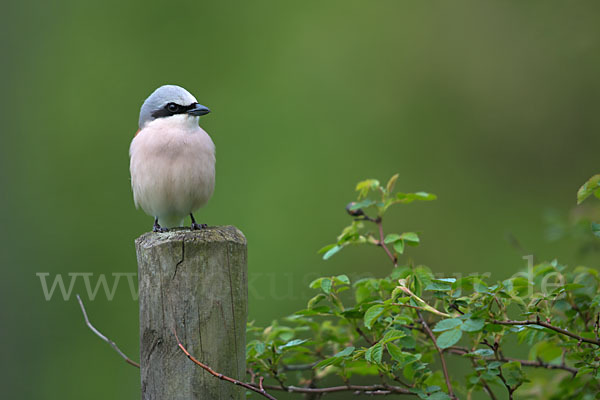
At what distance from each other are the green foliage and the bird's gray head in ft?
3.80

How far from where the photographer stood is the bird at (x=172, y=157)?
363 cm

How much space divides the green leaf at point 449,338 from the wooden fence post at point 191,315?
74 cm

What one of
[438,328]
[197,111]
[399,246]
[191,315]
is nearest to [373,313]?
[438,328]

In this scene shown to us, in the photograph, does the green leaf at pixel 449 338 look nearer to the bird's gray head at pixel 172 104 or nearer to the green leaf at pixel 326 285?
the green leaf at pixel 326 285

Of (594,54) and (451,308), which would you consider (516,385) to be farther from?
(594,54)

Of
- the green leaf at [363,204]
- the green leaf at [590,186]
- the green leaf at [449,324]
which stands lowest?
the green leaf at [449,324]

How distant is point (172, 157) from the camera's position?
3641 mm

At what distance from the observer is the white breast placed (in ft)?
11.9

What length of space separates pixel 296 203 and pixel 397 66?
8.68ft

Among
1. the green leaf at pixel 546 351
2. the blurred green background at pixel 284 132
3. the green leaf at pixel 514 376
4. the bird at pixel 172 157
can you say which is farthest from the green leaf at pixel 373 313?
the blurred green background at pixel 284 132

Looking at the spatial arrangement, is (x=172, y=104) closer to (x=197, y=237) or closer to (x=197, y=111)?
(x=197, y=111)

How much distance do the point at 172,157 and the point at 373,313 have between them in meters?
1.70

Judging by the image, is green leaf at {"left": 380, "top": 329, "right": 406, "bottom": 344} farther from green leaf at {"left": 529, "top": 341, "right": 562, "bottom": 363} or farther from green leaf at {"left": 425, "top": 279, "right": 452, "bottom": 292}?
green leaf at {"left": 529, "top": 341, "right": 562, "bottom": 363}

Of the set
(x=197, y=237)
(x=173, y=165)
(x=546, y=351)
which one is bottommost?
(x=546, y=351)
